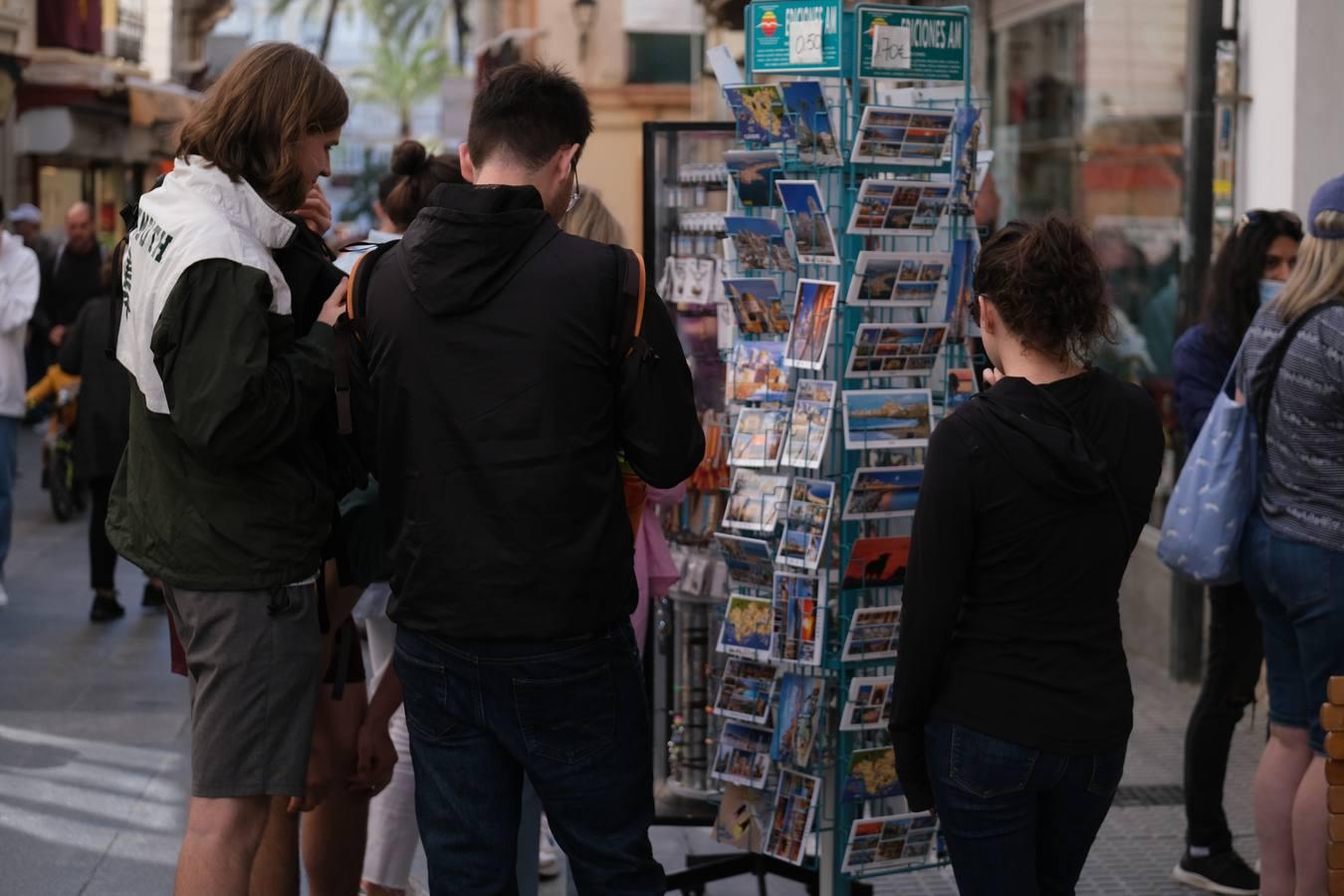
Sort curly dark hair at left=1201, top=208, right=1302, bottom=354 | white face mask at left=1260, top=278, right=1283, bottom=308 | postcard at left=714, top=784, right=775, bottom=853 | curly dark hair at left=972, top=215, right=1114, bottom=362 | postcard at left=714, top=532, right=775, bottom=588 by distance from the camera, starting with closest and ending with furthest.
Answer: curly dark hair at left=972, top=215, right=1114, bottom=362 < postcard at left=714, top=532, right=775, bottom=588 < postcard at left=714, top=784, right=775, bottom=853 < white face mask at left=1260, top=278, right=1283, bottom=308 < curly dark hair at left=1201, top=208, right=1302, bottom=354

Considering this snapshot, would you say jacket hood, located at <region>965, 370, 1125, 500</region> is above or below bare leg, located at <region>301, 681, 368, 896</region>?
above

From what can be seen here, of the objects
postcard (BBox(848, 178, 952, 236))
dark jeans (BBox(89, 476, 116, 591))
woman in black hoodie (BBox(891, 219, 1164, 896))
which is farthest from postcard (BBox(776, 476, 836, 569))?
dark jeans (BBox(89, 476, 116, 591))

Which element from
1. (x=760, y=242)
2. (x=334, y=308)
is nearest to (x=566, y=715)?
(x=334, y=308)

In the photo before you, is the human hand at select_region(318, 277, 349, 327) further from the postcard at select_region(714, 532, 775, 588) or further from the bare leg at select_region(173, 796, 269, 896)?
the postcard at select_region(714, 532, 775, 588)

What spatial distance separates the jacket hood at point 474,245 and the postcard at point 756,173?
1.31 metres

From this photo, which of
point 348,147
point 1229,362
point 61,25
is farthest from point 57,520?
point 348,147

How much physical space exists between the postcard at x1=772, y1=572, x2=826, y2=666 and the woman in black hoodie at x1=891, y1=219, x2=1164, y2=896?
3.30ft

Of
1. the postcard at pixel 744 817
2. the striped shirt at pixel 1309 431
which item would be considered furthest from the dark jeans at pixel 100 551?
the striped shirt at pixel 1309 431

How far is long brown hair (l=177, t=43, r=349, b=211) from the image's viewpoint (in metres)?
3.41

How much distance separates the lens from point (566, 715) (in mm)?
3180

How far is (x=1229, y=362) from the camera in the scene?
527 centimetres

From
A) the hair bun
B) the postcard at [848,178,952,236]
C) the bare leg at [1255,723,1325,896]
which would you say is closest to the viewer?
the postcard at [848,178,952,236]

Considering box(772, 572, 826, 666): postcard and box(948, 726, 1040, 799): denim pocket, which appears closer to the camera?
box(948, 726, 1040, 799): denim pocket

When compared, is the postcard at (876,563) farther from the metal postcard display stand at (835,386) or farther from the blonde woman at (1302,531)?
the blonde woman at (1302,531)
